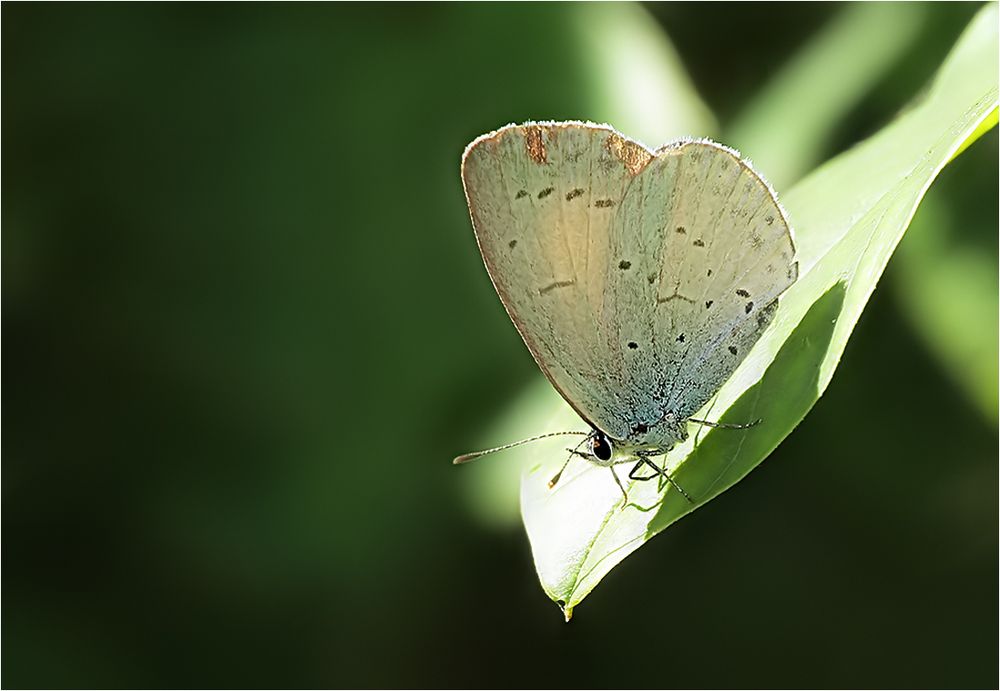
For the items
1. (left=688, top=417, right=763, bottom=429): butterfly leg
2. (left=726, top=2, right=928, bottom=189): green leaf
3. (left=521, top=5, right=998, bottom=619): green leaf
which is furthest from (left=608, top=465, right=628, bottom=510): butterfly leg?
(left=726, top=2, right=928, bottom=189): green leaf

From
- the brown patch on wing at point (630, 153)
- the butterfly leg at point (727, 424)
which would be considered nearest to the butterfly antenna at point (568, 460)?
the butterfly leg at point (727, 424)

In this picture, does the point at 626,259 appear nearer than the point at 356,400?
Yes

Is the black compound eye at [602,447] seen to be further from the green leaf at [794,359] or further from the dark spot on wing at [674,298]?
the dark spot on wing at [674,298]

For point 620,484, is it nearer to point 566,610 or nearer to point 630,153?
point 566,610

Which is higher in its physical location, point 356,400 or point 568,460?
point 568,460

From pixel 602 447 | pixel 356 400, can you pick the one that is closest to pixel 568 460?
pixel 602 447

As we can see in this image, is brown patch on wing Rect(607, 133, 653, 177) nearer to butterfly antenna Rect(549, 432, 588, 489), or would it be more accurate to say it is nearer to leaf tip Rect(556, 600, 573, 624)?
butterfly antenna Rect(549, 432, 588, 489)

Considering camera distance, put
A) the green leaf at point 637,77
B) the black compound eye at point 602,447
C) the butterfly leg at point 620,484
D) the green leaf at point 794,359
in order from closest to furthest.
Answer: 1. the green leaf at point 794,359
2. the butterfly leg at point 620,484
3. the black compound eye at point 602,447
4. the green leaf at point 637,77

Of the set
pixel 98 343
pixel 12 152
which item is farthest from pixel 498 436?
pixel 12 152
